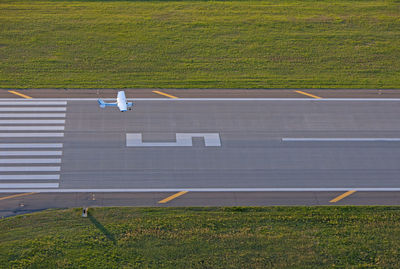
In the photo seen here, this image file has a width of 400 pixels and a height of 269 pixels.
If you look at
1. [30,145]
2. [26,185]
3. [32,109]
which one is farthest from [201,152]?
[32,109]

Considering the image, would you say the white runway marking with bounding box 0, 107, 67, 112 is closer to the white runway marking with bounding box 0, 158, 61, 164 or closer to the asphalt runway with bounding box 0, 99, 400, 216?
the asphalt runway with bounding box 0, 99, 400, 216

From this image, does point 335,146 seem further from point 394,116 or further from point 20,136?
point 20,136

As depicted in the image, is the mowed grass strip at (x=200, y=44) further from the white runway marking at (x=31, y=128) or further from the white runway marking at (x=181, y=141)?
the white runway marking at (x=181, y=141)

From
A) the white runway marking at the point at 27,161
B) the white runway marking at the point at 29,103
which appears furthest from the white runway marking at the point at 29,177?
the white runway marking at the point at 29,103

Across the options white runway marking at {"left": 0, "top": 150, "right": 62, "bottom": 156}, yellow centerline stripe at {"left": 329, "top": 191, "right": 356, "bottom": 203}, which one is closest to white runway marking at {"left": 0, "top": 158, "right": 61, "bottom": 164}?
white runway marking at {"left": 0, "top": 150, "right": 62, "bottom": 156}

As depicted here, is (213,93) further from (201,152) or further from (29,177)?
(29,177)

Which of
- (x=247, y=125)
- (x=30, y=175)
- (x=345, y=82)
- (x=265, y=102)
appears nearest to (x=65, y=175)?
(x=30, y=175)
